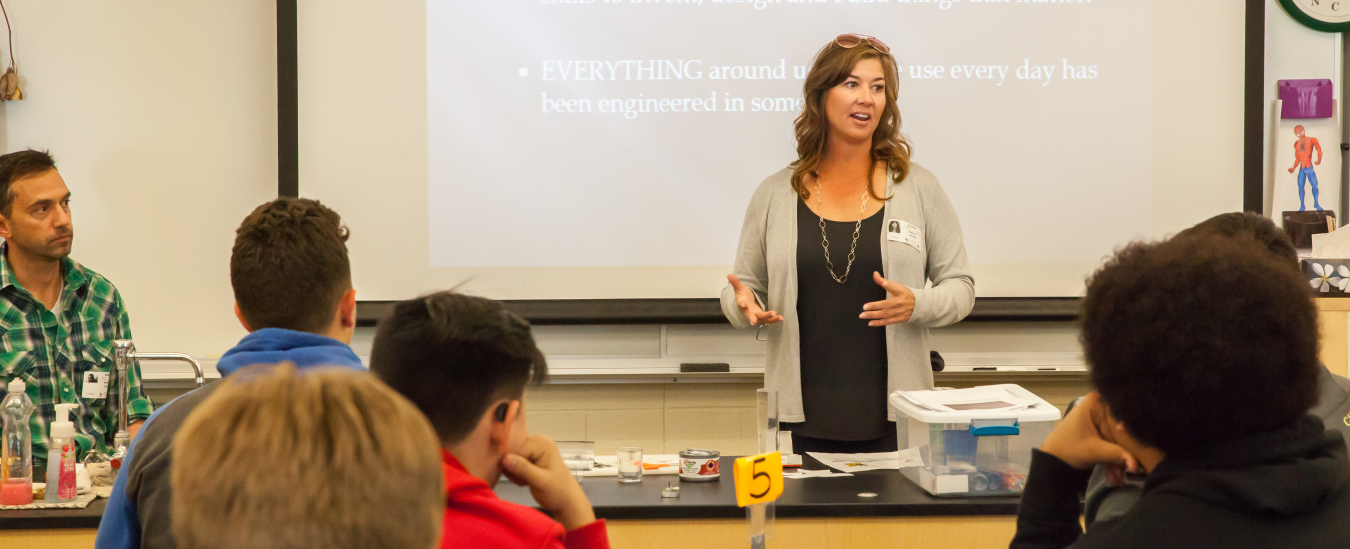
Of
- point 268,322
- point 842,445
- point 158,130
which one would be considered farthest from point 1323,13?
point 158,130

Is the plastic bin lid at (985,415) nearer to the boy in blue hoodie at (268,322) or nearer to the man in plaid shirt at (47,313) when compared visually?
the boy in blue hoodie at (268,322)

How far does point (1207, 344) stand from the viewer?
2.71ft

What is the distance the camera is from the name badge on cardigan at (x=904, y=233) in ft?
8.14

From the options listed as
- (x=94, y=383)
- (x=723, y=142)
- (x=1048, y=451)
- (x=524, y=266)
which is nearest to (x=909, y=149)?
(x=723, y=142)

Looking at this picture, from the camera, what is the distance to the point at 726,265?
3264 mm

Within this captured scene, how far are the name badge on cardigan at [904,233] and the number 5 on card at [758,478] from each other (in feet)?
3.75

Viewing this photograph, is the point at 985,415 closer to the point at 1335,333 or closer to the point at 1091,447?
the point at 1091,447

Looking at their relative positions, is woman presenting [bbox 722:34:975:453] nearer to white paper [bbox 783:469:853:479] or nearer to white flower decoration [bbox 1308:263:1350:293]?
white paper [bbox 783:469:853:479]

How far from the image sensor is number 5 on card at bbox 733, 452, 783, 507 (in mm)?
1426

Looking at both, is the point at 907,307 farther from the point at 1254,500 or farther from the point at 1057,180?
the point at 1254,500

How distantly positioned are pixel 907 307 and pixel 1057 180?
4.01ft

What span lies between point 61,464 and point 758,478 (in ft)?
4.09

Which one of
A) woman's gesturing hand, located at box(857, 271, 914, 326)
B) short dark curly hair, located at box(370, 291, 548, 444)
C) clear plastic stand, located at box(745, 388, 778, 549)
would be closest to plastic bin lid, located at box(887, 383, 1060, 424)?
clear plastic stand, located at box(745, 388, 778, 549)

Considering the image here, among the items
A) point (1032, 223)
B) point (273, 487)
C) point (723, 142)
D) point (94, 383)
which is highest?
point (723, 142)
